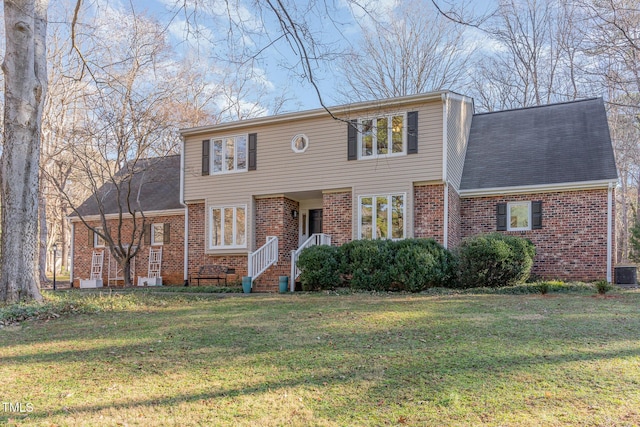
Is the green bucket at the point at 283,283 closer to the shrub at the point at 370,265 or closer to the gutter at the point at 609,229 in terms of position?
the shrub at the point at 370,265

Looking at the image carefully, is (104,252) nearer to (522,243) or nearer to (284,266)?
(284,266)

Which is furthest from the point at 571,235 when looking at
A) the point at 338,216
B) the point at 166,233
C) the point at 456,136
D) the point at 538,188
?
the point at 166,233

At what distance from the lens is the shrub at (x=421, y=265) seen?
10.6 metres

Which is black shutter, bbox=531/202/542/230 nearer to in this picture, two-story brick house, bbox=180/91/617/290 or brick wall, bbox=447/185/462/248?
two-story brick house, bbox=180/91/617/290

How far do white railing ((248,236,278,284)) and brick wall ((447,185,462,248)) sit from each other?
5.27 meters

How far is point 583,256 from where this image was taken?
1211 centimetres

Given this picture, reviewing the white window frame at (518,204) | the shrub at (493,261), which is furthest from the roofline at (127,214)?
the white window frame at (518,204)

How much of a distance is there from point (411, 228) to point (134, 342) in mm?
8676

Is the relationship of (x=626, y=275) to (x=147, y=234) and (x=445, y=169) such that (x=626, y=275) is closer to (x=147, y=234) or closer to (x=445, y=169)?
(x=445, y=169)

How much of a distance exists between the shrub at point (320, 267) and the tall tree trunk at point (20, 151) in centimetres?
595

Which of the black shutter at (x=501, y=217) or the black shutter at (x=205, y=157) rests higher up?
the black shutter at (x=205, y=157)

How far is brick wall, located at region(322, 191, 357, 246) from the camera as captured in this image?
44.5 feet

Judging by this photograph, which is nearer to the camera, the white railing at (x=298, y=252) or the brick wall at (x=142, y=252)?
the white railing at (x=298, y=252)

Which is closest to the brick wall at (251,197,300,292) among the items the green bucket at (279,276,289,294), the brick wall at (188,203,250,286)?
the brick wall at (188,203,250,286)
